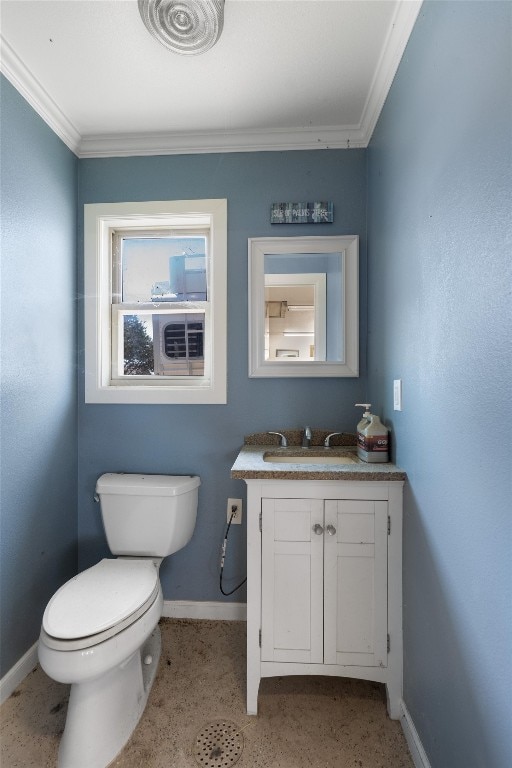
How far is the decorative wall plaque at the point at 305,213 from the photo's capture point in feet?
5.52

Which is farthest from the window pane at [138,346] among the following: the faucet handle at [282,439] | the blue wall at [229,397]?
the faucet handle at [282,439]

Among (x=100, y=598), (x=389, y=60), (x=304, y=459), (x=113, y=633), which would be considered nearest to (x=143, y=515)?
(x=100, y=598)

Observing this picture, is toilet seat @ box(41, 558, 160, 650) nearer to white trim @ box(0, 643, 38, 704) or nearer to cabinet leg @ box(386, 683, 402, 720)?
white trim @ box(0, 643, 38, 704)

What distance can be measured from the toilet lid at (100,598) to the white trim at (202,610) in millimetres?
491

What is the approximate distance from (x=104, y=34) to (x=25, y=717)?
2464 millimetres

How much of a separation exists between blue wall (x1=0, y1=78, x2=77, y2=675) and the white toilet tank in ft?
0.93

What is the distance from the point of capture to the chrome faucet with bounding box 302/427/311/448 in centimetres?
164

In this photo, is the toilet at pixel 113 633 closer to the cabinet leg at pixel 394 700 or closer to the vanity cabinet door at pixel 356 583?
the vanity cabinet door at pixel 356 583

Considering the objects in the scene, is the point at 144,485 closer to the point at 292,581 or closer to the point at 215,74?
the point at 292,581

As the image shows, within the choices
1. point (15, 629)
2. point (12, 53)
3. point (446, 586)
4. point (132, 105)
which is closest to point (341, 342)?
point (446, 586)

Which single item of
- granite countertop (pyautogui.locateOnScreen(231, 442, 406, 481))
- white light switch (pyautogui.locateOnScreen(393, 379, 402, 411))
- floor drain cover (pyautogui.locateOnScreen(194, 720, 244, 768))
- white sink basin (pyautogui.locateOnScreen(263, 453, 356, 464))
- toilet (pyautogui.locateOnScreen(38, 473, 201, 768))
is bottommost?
floor drain cover (pyautogui.locateOnScreen(194, 720, 244, 768))

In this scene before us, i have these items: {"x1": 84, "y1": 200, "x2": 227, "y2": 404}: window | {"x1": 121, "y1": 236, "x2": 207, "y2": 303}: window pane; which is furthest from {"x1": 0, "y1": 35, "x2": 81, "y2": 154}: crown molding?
{"x1": 121, "y1": 236, "x2": 207, "y2": 303}: window pane

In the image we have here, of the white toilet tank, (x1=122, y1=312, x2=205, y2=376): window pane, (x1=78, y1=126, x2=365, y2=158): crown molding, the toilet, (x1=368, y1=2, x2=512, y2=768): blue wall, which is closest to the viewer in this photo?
(x1=368, y1=2, x2=512, y2=768): blue wall

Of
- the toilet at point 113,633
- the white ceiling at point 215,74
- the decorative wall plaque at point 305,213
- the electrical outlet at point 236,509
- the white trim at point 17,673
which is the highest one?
the white ceiling at point 215,74
